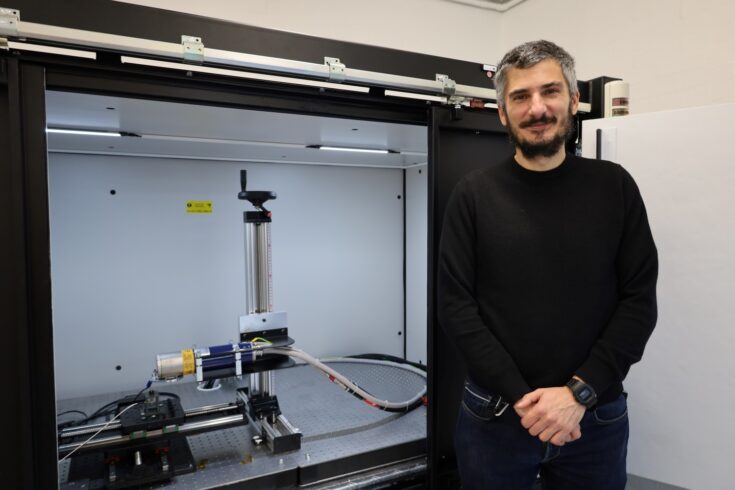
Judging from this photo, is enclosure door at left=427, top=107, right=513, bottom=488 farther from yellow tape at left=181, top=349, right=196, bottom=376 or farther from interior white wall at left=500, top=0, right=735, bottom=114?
interior white wall at left=500, top=0, right=735, bottom=114

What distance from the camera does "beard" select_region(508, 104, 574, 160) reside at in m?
1.20

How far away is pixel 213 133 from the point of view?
77.5 inches

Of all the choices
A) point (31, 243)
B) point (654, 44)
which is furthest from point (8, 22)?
point (654, 44)

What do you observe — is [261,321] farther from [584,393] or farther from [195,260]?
[584,393]

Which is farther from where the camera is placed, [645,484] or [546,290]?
[645,484]

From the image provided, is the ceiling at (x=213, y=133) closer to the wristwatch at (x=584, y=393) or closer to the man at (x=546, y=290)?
the man at (x=546, y=290)

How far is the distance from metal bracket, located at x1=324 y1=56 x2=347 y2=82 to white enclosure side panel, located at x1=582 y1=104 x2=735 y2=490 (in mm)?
955

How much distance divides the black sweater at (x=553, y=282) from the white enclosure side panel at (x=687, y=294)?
49 cm

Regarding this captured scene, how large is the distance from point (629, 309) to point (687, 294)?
60cm

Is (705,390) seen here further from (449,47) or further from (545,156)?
(449,47)

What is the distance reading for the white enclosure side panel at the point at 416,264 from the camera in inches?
115

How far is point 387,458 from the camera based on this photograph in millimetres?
1796

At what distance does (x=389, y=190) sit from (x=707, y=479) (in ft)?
6.84

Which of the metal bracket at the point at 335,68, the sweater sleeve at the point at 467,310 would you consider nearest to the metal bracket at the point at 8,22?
the metal bracket at the point at 335,68
